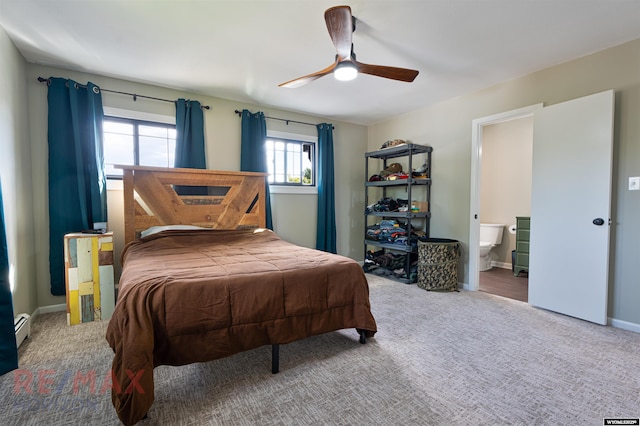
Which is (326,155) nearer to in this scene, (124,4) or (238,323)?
(124,4)

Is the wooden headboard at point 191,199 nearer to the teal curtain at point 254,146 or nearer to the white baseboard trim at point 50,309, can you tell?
the teal curtain at point 254,146

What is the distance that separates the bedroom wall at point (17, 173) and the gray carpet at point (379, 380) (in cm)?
46

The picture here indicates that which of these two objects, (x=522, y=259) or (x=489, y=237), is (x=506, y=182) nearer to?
(x=489, y=237)

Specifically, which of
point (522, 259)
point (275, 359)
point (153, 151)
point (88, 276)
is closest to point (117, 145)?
point (153, 151)

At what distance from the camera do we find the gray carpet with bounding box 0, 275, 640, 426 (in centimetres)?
153

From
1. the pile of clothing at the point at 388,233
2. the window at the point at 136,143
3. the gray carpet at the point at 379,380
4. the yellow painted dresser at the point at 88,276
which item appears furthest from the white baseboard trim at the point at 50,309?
the pile of clothing at the point at 388,233

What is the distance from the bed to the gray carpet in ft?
0.75

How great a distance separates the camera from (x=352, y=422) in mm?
1479

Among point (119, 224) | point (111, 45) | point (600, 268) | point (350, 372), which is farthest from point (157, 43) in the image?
point (600, 268)

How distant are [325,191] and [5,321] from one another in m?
3.61

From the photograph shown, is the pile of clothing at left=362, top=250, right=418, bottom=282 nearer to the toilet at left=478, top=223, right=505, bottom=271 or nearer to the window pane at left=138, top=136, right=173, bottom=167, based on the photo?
the toilet at left=478, top=223, right=505, bottom=271

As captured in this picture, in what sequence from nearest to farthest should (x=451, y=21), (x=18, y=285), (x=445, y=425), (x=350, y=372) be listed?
1. (x=445, y=425)
2. (x=350, y=372)
3. (x=451, y=21)
4. (x=18, y=285)

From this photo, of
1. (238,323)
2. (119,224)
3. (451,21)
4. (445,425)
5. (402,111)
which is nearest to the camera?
(445,425)

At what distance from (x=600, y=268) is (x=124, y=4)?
433 cm
